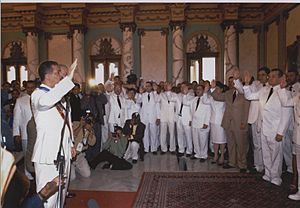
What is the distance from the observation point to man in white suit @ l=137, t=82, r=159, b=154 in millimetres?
8672

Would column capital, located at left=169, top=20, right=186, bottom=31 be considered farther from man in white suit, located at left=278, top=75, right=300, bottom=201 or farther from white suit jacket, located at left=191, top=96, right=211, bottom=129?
man in white suit, located at left=278, top=75, right=300, bottom=201

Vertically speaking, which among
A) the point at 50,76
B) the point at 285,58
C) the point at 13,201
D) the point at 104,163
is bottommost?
the point at 104,163

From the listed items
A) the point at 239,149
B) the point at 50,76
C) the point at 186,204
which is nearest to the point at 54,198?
the point at 50,76

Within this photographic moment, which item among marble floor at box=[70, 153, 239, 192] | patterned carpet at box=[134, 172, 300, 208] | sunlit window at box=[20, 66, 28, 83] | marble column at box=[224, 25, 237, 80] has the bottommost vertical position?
marble floor at box=[70, 153, 239, 192]

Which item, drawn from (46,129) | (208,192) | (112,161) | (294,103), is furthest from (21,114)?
(294,103)

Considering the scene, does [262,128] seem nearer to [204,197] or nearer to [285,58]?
[204,197]

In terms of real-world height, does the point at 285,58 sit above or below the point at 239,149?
above

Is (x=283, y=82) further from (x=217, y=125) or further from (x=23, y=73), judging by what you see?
(x=23, y=73)

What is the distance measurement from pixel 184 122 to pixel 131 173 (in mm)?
2143

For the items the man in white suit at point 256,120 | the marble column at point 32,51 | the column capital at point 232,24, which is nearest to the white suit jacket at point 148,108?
the man in white suit at point 256,120

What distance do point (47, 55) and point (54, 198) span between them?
1033cm

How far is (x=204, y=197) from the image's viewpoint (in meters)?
4.93

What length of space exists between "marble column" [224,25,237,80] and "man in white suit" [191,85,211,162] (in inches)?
180

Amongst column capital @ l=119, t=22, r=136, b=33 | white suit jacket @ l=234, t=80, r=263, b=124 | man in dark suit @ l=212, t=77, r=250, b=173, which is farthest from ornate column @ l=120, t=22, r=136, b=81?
white suit jacket @ l=234, t=80, r=263, b=124
